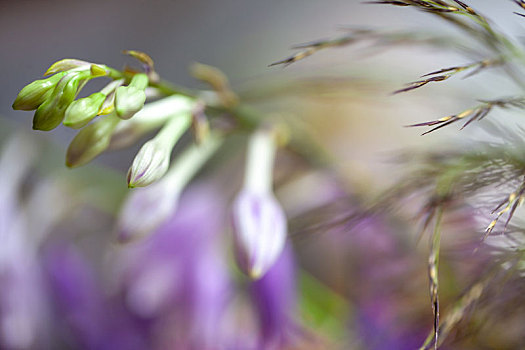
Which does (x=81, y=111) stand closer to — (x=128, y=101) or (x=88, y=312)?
(x=128, y=101)

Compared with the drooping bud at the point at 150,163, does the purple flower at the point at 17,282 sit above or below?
below

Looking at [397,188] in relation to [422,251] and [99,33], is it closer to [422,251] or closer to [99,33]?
[422,251]

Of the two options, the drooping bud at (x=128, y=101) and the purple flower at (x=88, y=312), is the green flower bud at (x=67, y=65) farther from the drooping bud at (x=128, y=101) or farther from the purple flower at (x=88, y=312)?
the purple flower at (x=88, y=312)

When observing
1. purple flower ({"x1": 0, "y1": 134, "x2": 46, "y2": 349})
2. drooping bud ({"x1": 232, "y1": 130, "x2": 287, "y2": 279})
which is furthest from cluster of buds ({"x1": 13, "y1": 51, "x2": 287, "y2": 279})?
purple flower ({"x1": 0, "y1": 134, "x2": 46, "y2": 349})

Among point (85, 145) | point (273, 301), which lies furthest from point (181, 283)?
point (85, 145)

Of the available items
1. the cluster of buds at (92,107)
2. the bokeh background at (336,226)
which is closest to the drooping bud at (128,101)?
the cluster of buds at (92,107)

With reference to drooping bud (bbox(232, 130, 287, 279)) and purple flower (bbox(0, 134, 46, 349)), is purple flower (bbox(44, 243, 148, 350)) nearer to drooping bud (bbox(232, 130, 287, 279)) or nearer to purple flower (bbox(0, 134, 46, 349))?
purple flower (bbox(0, 134, 46, 349))
